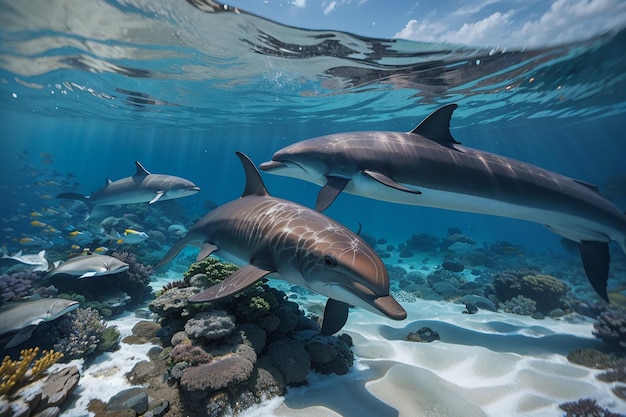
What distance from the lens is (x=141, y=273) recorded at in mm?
9062

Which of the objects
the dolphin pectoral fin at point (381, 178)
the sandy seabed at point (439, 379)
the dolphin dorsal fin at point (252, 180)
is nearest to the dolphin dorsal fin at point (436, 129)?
the dolphin pectoral fin at point (381, 178)

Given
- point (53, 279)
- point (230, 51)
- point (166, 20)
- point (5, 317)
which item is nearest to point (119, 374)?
point (5, 317)

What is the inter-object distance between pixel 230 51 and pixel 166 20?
3.06 m

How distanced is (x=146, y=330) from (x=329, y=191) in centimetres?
515

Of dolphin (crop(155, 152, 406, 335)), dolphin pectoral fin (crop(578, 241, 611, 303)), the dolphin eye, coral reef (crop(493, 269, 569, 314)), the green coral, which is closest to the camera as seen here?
dolphin (crop(155, 152, 406, 335))

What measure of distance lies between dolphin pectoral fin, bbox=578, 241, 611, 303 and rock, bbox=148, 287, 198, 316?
7.64 m

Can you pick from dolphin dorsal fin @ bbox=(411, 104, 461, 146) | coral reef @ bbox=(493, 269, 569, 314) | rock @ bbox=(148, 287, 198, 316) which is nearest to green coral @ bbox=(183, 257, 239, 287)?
rock @ bbox=(148, 287, 198, 316)

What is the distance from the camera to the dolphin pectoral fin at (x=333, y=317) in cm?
394

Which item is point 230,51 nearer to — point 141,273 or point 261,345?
point 141,273

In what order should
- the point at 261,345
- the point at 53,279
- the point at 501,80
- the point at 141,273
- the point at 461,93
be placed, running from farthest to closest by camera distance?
the point at 461,93 → the point at 501,80 → the point at 141,273 → the point at 53,279 → the point at 261,345

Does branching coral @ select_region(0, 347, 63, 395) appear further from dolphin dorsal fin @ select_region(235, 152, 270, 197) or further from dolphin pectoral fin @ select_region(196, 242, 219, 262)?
dolphin dorsal fin @ select_region(235, 152, 270, 197)

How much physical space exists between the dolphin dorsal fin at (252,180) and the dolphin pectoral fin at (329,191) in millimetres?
1454

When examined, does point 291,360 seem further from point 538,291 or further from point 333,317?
point 538,291

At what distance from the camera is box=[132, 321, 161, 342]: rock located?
5854 mm
